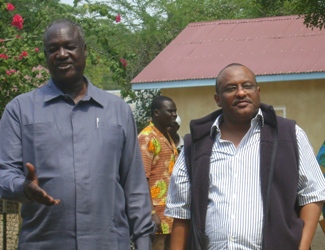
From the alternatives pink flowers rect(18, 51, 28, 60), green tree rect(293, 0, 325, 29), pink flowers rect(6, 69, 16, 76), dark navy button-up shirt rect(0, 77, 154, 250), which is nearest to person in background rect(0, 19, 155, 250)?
dark navy button-up shirt rect(0, 77, 154, 250)

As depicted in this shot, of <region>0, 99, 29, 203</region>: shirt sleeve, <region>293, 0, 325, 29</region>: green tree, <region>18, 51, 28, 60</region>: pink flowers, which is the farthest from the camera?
<region>293, 0, 325, 29</region>: green tree

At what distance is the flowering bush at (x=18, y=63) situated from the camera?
10.2 m

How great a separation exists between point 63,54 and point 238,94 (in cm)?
94

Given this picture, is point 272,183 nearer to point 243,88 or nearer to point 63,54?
point 243,88

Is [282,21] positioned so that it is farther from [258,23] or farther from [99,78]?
[99,78]

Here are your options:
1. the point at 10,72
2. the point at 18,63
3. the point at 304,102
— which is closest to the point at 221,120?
the point at 10,72

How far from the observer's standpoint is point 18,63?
1036cm

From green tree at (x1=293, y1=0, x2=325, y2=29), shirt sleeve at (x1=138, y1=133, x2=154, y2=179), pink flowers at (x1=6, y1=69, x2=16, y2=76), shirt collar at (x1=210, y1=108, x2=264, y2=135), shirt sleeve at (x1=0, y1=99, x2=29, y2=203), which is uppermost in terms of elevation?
green tree at (x1=293, y1=0, x2=325, y2=29)

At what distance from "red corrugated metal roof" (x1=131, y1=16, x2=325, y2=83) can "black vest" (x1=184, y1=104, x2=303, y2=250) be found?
13.9m

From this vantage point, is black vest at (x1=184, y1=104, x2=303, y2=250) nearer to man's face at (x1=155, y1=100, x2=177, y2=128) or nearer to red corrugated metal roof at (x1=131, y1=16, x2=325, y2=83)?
man's face at (x1=155, y1=100, x2=177, y2=128)

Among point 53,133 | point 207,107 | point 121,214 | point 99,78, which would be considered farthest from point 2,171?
point 99,78

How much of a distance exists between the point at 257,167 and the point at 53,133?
1065mm

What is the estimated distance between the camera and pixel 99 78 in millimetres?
41125

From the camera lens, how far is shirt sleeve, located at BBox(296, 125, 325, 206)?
460 centimetres
